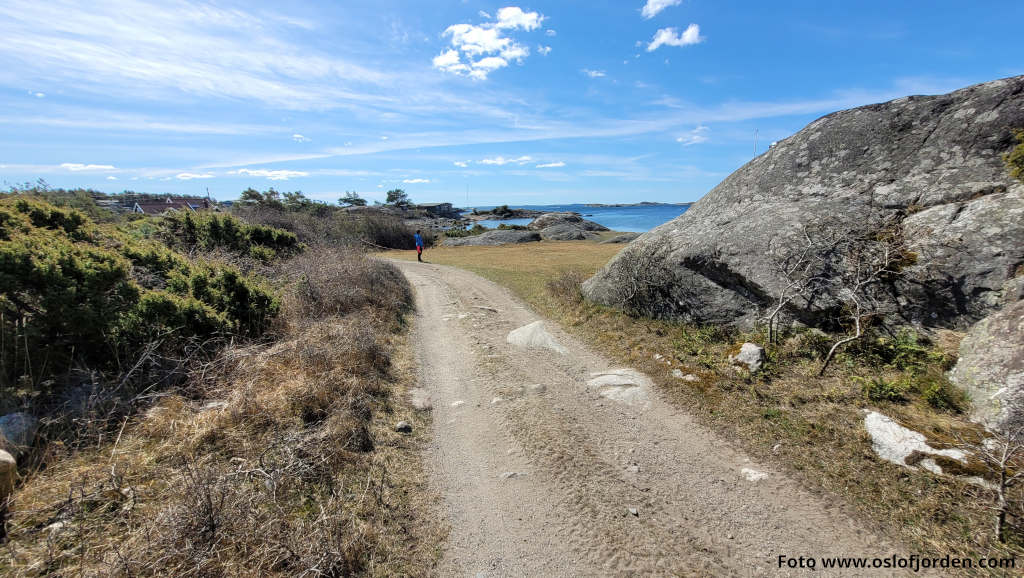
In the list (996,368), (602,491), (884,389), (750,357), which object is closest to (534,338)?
(750,357)

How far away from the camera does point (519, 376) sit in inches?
313

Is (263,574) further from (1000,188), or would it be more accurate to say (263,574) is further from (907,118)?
(907,118)

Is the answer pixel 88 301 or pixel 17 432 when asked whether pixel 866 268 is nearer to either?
pixel 17 432

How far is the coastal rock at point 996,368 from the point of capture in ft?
14.5

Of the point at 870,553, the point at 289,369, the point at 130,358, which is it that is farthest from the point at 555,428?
the point at 130,358

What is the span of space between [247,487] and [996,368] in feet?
29.7

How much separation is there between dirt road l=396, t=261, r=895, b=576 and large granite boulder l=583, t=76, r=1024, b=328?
350 cm

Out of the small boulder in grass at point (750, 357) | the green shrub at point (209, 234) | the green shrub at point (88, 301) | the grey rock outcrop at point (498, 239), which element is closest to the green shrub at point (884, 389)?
the small boulder in grass at point (750, 357)

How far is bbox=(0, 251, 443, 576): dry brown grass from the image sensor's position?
10.6 ft

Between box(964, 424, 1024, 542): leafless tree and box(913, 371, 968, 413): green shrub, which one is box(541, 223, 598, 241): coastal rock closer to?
box(913, 371, 968, 413): green shrub

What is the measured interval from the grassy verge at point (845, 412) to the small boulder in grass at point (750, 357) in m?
0.16

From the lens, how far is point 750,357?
700 cm

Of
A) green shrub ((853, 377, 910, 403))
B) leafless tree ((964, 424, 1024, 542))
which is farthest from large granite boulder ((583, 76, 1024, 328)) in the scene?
leafless tree ((964, 424, 1024, 542))

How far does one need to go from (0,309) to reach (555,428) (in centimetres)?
795
